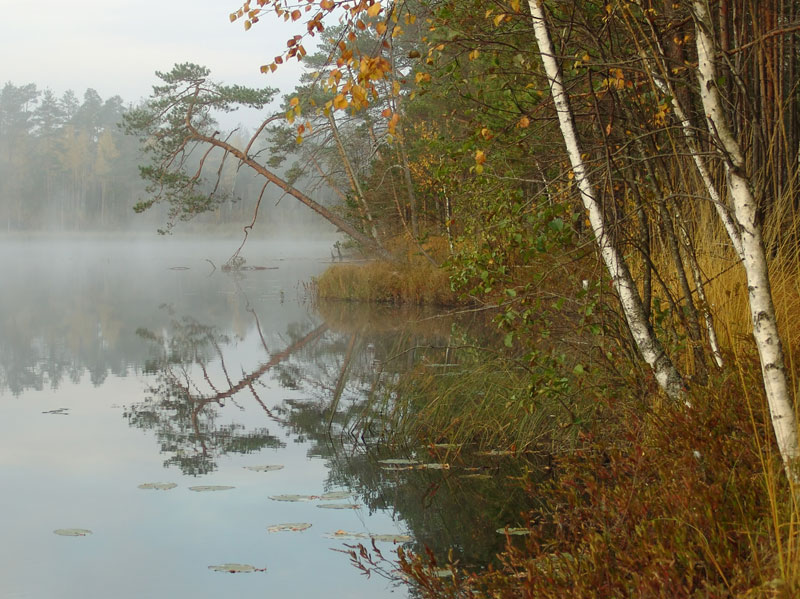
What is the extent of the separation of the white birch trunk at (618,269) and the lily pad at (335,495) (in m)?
2.14

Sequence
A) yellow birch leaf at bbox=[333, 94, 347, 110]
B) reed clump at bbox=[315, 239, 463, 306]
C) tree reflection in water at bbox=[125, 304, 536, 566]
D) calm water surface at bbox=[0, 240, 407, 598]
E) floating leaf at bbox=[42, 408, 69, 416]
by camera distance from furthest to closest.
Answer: reed clump at bbox=[315, 239, 463, 306] < floating leaf at bbox=[42, 408, 69, 416] < tree reflection in water at bbox=[125, 304, 536, 566] < calm water surface at bbox=[0, 240, 407, 598] < yellow birch leaf at bbox=[333, 94, 347, 110]

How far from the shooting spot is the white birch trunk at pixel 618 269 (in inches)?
200

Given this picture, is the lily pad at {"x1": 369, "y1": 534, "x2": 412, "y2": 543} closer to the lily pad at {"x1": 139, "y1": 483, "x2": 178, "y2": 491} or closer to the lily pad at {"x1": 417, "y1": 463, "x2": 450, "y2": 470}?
the lily pad at {"x1": 417, "y1": 463, "x2": 450, "y2": 470}

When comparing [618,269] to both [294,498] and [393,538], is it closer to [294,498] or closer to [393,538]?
[393,538]

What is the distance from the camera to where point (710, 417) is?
4.11 metres

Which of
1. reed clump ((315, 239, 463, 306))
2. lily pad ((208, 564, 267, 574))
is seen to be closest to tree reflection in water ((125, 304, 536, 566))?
lily pad ((208, 564, 267, 574))

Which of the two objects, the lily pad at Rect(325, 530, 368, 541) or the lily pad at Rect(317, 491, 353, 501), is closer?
the lily pad at Rect(325, 530, 368, 541)

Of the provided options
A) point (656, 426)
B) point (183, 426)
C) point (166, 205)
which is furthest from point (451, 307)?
point (166, 205)

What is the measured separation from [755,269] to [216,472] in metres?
4.41

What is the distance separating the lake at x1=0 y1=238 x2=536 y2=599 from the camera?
4898mm

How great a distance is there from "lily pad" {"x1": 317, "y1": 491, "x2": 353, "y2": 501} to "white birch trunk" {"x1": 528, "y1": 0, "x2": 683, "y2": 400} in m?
2.14

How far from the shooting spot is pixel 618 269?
5.13m

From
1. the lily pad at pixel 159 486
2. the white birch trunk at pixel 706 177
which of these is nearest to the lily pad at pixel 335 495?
the lily pad at pixel 159 486

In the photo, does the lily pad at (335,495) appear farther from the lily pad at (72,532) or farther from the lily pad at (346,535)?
the lily pad at (72,532)
